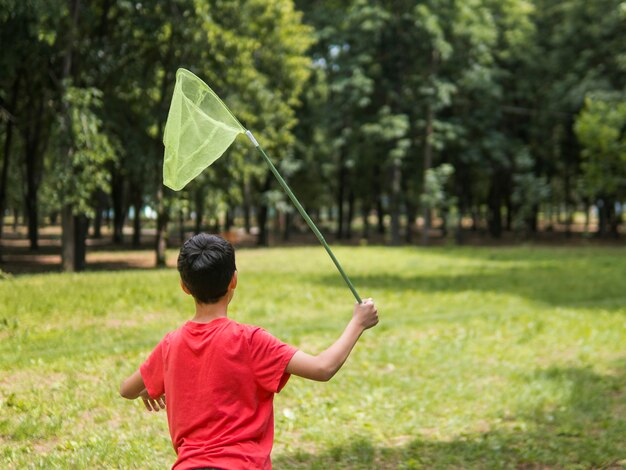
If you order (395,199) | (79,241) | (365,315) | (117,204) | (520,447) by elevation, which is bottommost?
(520,447)

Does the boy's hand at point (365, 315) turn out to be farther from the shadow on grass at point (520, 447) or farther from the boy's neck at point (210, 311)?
the shadow on grass at point (520, 447)

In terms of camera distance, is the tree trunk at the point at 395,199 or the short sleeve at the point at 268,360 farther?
the tree trunk at the point at 395,199

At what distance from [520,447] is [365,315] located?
3.92m

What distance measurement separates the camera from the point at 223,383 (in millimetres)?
2801

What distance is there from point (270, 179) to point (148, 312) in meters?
23.1

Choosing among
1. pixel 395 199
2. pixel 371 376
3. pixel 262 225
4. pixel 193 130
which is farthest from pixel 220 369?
pixel 262 225

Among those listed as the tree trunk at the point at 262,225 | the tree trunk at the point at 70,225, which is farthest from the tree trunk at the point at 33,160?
the tree trunk at the point at 262,225

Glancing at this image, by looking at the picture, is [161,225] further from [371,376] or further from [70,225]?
[371,376]

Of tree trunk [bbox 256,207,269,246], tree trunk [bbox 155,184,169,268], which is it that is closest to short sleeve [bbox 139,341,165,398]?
tree trunk [bbox 155,184,169,268]

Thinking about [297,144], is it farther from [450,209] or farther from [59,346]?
[59,346]

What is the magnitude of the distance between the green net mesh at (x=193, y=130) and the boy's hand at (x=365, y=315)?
0.83 m

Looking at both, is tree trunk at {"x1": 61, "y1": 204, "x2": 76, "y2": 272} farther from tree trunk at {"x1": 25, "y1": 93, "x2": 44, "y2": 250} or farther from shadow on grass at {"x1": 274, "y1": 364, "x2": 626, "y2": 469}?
shadow on grass at {"x1": 274, "y1": 364, "x2": 626, "y2": 469}

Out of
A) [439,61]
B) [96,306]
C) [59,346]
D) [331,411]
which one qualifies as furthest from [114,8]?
[439,61]

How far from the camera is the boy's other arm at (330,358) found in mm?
2807
